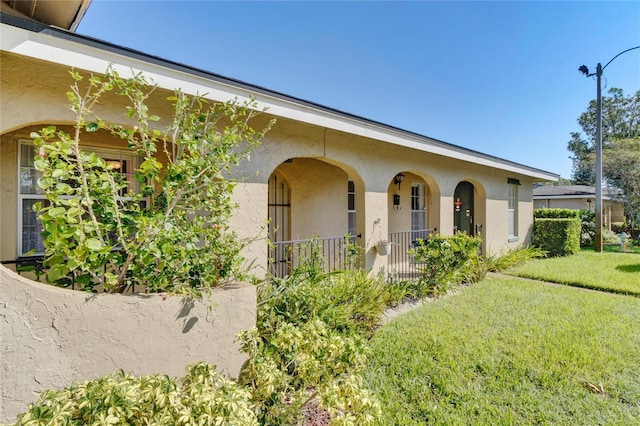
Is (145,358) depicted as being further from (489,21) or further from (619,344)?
(489,21)

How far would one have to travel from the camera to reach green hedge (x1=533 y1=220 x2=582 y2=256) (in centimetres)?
1178

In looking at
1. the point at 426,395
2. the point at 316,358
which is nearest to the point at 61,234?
the point at 316,358

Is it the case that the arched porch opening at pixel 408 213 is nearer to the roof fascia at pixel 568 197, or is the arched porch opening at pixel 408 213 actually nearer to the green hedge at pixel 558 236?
the green hedge at pixel 558 236

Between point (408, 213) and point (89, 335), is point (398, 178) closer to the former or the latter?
point (408, 213)

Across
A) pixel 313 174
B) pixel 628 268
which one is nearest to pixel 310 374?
pixel 313 174

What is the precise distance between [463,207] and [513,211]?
2226 mm

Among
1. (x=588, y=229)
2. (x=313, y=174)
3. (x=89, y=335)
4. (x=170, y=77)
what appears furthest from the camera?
(x=588, y=229)

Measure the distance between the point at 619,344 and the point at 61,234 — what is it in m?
6.89

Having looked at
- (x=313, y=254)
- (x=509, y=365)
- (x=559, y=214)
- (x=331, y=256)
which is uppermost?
(x=559, y=214)

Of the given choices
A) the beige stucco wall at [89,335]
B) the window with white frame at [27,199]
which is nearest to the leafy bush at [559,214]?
the beige stucco wall at [89,335]

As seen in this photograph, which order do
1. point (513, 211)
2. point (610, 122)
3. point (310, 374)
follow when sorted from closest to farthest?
point (310, 374), point (513, 211), point (610, 122)

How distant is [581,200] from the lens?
21.9 meters

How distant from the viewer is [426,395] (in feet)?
10.4

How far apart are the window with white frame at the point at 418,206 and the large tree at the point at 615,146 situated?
52.3 ft
